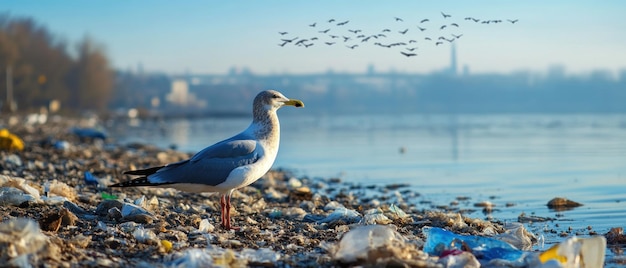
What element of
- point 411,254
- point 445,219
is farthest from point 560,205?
point 411,254

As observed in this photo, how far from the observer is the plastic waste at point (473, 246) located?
4.29 meters

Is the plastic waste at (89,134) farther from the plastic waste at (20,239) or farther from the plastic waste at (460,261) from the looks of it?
the plastic waste at (460,261)

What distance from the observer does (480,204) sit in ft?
26.5

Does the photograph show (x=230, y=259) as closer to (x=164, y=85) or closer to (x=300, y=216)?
(x=300, y=216)

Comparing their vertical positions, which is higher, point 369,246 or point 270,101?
point 270,101

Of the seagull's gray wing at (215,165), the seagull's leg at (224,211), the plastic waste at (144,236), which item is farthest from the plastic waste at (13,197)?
the plastic waste at (144,236)

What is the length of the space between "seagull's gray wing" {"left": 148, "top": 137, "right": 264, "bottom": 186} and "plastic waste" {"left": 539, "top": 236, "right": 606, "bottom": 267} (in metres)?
2.40

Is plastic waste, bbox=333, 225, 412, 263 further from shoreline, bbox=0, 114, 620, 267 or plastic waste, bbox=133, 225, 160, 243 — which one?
plastic waste, bbox=133, 225, 160, 243

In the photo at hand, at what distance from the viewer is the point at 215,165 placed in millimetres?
5570

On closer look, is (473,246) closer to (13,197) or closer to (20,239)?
(20,239)

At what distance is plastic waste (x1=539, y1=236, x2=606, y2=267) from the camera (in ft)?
12.6

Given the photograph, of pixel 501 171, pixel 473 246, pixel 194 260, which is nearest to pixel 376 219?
pixel 473 246

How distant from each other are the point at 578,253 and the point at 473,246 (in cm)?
69

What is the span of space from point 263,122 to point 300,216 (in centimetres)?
105
